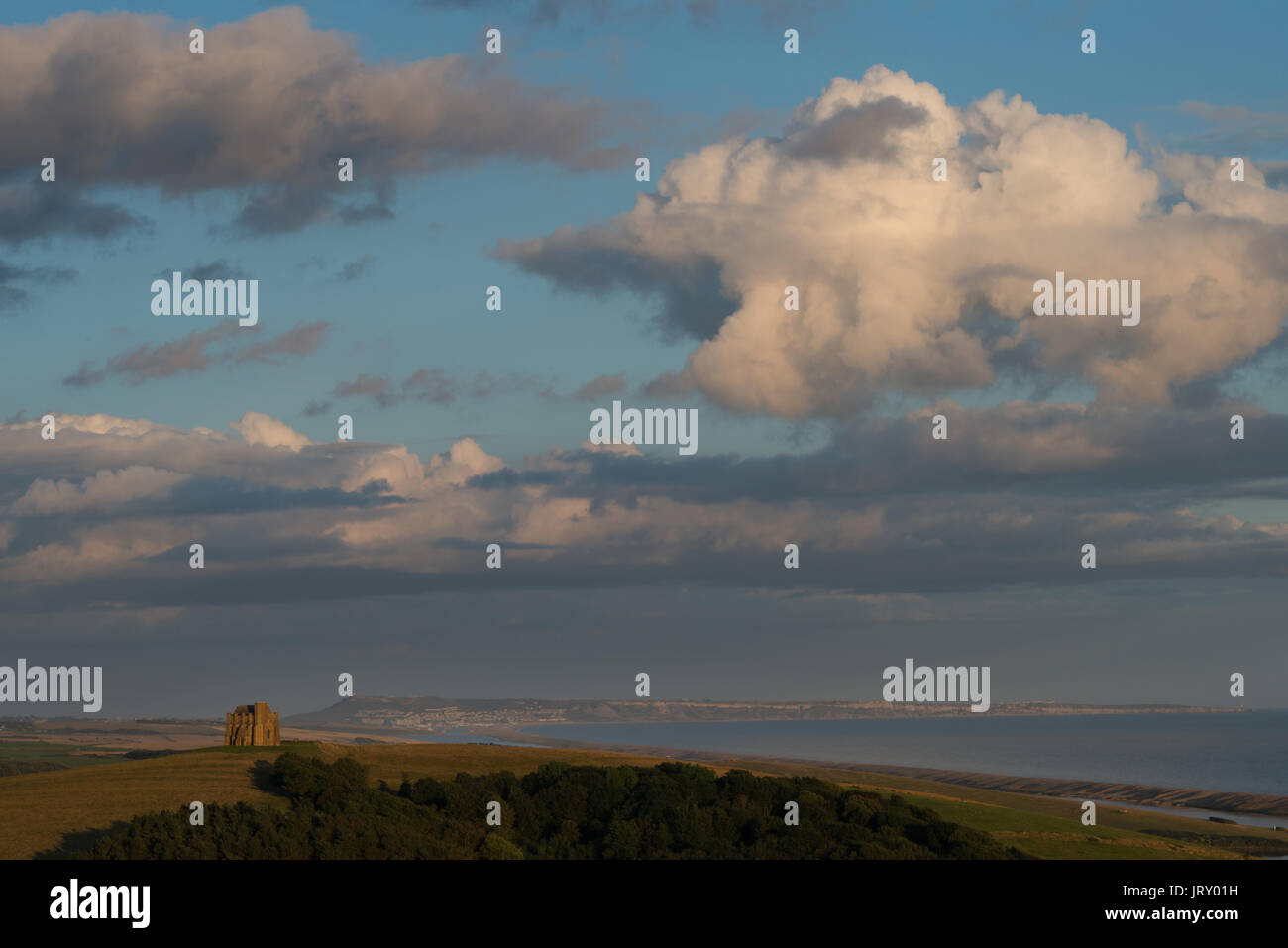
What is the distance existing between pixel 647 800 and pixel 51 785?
143ft

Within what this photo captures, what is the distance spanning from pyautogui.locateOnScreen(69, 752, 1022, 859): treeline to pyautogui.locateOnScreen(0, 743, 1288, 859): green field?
15.3 feet

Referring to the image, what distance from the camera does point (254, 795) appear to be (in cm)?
8462

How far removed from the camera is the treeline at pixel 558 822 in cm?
6462

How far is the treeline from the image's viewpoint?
64625mm
